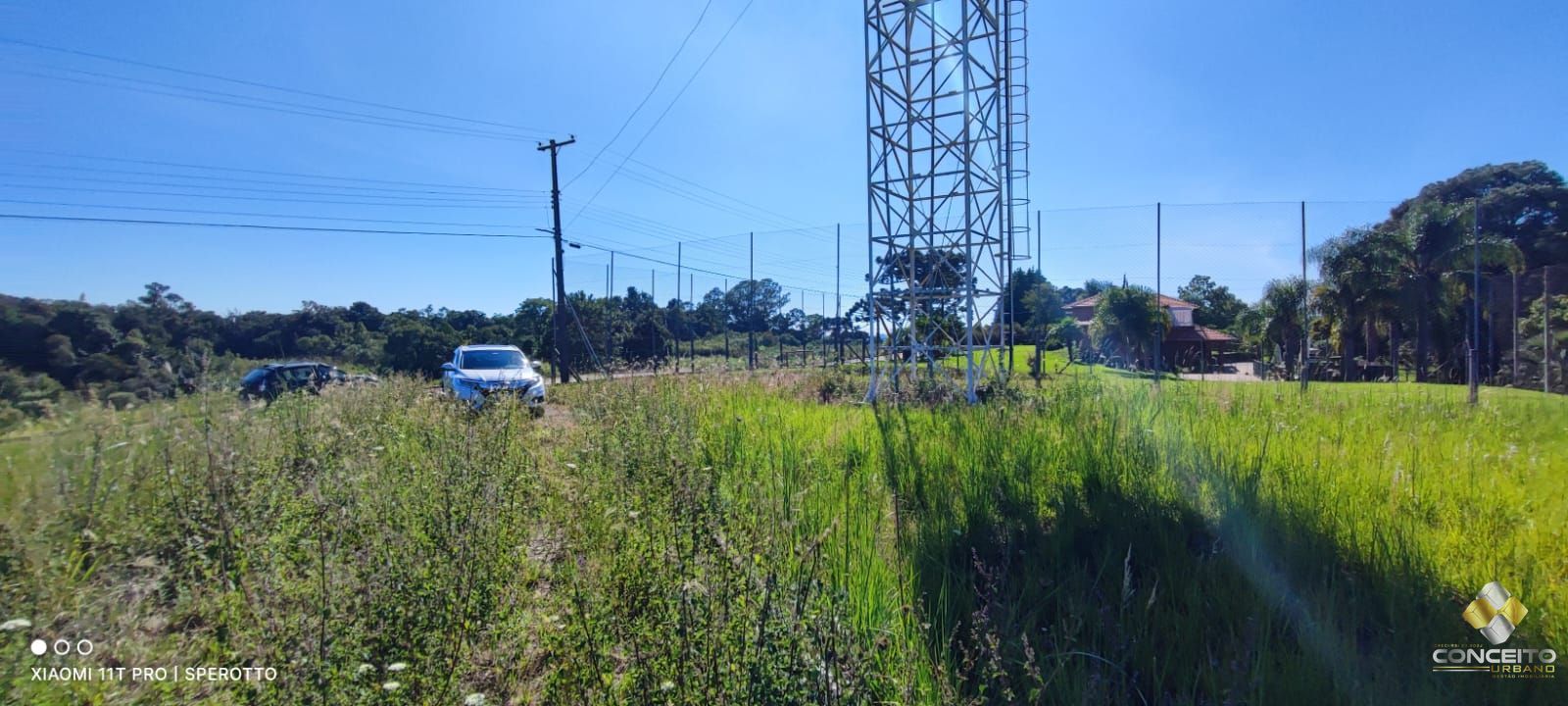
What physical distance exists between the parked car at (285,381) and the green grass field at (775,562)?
2.06 metres

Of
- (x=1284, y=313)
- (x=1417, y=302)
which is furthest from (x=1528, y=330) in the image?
(x=1284, y=313)

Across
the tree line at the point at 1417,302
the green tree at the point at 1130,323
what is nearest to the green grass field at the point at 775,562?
the tree line at the point at 1417,302

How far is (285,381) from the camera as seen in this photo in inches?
225

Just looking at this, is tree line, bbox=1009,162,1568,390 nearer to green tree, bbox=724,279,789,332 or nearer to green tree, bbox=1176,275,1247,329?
green tree, bbox=1176,275,1247,329

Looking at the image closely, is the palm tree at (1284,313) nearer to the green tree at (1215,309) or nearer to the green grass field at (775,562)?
the green tree at (1215,309)

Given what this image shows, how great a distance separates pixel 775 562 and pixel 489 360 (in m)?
10.8

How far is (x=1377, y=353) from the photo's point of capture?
2073 cm

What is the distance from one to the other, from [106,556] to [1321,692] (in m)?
4.41

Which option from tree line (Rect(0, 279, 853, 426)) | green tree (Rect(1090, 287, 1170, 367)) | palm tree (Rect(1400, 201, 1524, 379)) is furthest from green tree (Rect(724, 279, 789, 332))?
palm tree (Rect(1400, 201, 1524, 379))

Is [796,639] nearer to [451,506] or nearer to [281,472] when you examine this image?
[451,506]

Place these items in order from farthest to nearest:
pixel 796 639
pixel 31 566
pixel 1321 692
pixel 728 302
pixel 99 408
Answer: pixel 728 302
pixel 99 408
pixel 31 566
pixel 1321 692
pixel 796 639

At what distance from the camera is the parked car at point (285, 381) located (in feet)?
18.8

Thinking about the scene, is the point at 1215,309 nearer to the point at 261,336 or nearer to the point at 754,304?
the point at 754,304

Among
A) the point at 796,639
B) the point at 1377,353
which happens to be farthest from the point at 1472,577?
the point at 1377,353
